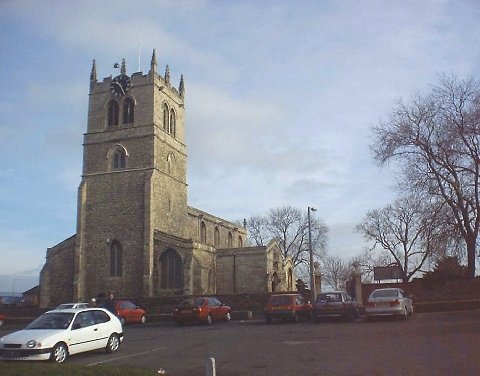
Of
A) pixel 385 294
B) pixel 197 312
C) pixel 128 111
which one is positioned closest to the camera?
pixel 385 294

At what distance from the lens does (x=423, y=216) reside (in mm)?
31672

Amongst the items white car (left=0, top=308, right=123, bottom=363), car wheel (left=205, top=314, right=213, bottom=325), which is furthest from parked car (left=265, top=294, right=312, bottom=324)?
white car (left=0, top=308, right=123, bottom=363)

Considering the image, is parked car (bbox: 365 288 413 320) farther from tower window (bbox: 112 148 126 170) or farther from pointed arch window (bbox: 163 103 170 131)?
pointed arch window (bbox: 163 103 170 131)

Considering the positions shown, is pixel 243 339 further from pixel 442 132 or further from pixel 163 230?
pixel 163 230

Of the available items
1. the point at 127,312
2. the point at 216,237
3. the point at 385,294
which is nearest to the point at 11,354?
the point at 385,294

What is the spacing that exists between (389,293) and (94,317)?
45.8 ft

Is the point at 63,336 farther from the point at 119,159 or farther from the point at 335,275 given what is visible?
the point at 335,275

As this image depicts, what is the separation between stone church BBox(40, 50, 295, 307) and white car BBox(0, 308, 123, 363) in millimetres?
26870

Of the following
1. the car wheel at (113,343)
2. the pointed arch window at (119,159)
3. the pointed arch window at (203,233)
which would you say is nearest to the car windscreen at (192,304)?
the car wheel at (113,343)

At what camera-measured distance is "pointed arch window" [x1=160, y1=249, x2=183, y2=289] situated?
44.1m

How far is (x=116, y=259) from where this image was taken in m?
46.0

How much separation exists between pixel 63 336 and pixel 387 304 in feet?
48.2

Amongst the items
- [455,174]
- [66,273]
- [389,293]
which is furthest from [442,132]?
[66,273]

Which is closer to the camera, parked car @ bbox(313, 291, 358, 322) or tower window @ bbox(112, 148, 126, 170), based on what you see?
parked car @ bbox(313, 291, 358, 322)
